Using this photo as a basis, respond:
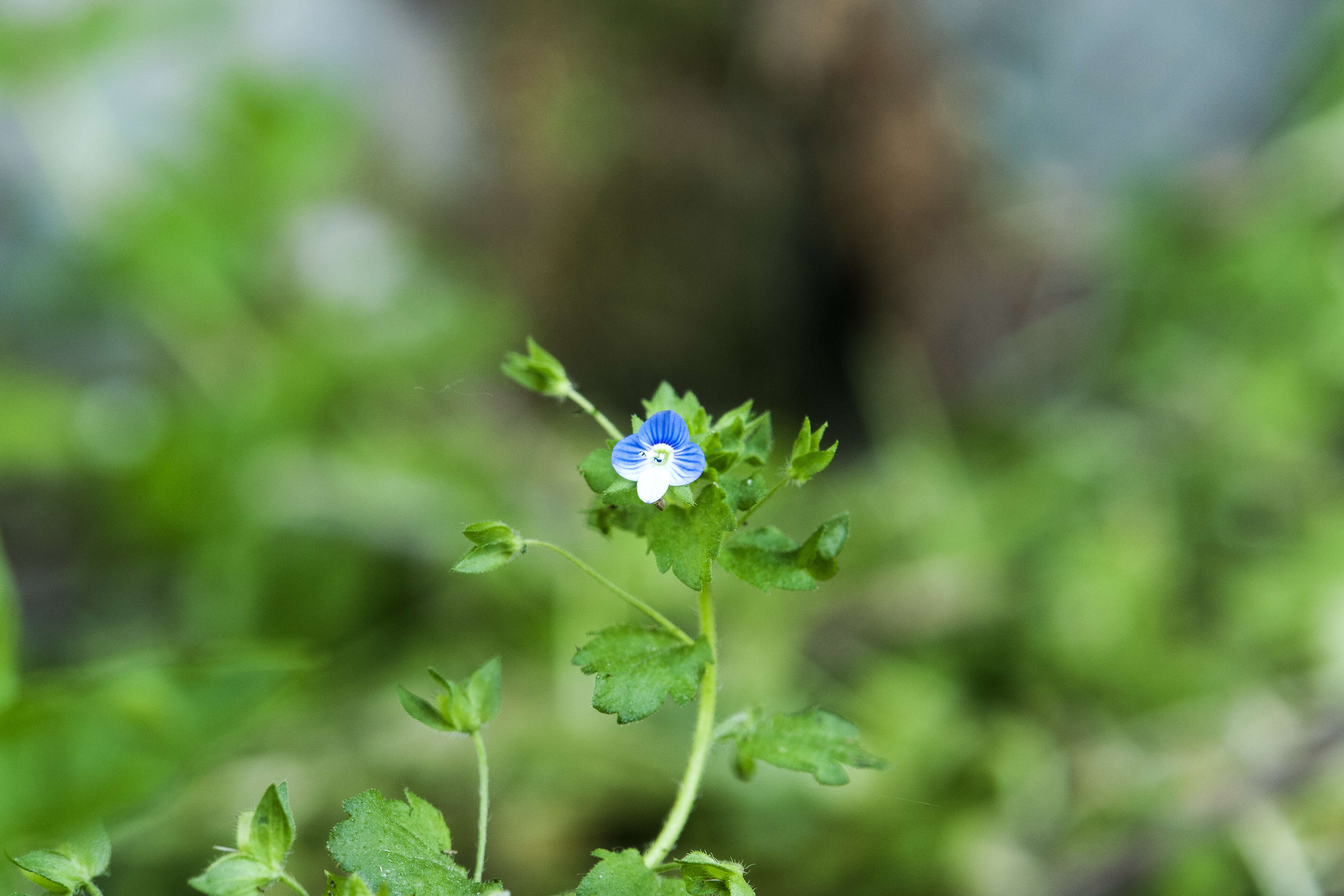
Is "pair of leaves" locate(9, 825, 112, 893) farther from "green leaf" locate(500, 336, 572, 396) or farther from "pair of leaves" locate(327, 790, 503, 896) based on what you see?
"green leaf" locate(500, 336, 572, 396)

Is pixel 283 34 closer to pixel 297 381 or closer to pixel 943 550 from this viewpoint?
pixel 297 381

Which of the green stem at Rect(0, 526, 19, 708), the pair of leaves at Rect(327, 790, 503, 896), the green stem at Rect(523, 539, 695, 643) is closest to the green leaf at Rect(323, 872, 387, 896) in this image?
the pair of leaves at Rect(327, 790, 503, 896)

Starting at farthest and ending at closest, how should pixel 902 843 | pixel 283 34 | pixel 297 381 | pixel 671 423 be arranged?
1. pixel 283 34
2. pixel 297 381
3. pixel 902 843
4. pixel 671 423

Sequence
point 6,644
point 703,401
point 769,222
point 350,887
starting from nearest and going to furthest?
point 350,887 → point 6,644 → point 703,401 → point 769,222

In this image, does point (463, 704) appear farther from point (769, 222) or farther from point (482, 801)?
point (769, 222)

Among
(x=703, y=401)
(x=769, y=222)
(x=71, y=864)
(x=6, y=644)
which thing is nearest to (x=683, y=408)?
(x=71, y=864)

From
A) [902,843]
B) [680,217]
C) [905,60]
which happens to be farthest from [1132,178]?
[902,843]
